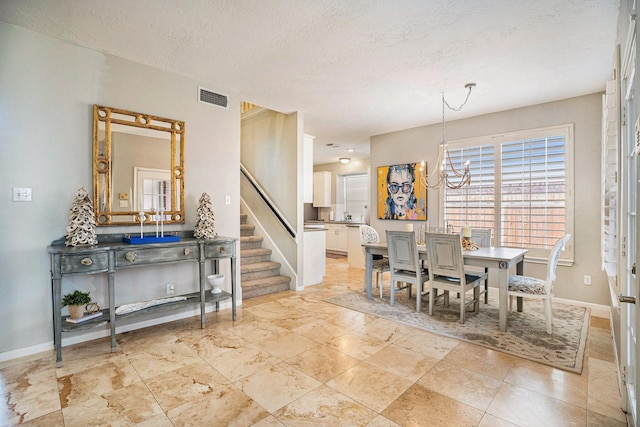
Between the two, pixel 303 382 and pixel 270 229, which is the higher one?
pixel 270 229

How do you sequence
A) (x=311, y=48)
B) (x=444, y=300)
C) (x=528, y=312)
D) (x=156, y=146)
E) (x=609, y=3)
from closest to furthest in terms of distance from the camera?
(x=609, y=3)
(x=311, y=48)
(x=156, y=146)
(x=528, y=312)
(x=444, y=300)

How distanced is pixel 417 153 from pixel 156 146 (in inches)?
162

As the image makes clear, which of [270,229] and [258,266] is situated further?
[270,229]

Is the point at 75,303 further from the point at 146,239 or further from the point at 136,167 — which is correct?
the point at 136,167

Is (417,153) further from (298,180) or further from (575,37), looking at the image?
(575,37)

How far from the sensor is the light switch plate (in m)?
2.54

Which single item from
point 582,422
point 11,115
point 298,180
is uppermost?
point 11,115

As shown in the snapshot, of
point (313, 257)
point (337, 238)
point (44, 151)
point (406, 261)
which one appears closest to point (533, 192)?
point (406, 261)

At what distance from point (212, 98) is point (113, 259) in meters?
2.12

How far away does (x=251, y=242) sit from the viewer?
504 cm

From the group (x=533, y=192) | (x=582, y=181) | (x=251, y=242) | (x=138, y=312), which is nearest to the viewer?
(x=138, y=312)

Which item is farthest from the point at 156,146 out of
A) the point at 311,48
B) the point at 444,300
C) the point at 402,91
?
the point at 444,300

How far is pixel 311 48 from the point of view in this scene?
2846 millimetres

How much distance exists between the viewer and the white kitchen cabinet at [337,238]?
8.39m
